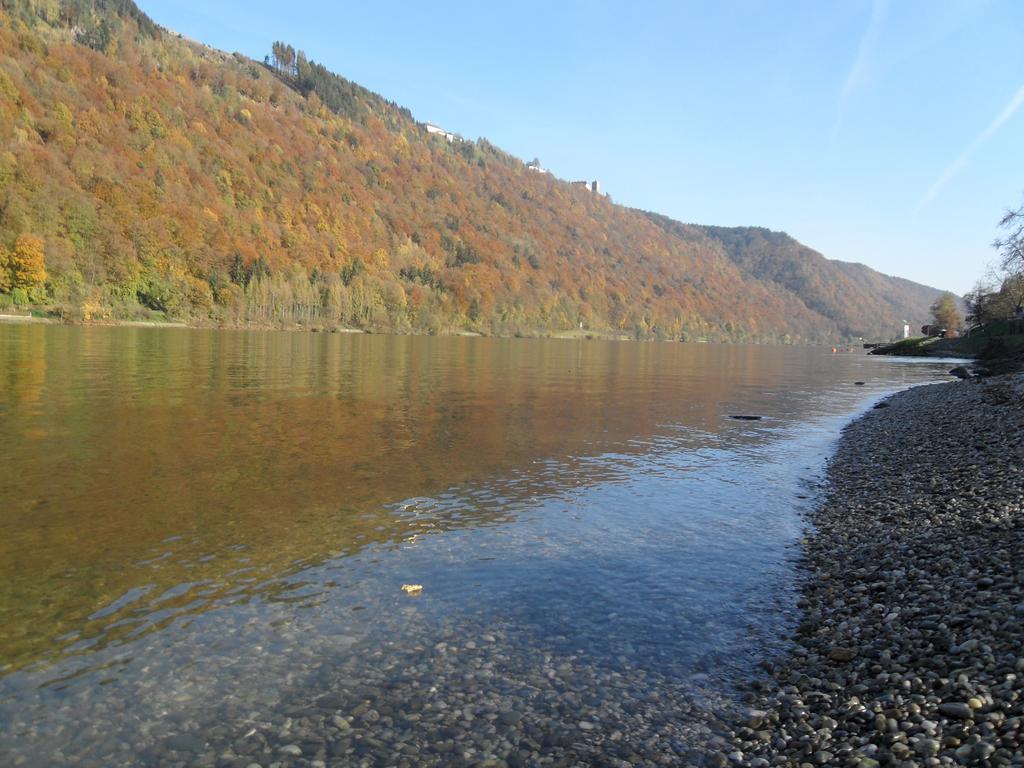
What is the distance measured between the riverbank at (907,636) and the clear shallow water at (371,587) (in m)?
0.72

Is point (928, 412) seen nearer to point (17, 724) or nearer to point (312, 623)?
point (312, 623)

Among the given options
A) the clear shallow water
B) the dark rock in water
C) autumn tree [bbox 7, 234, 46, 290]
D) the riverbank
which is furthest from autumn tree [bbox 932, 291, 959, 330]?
autumn tree [bbox 7, 234, 46, 290]

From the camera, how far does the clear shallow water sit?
6.71 m

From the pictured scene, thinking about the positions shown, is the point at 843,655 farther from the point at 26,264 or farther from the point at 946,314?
the point at 946,314

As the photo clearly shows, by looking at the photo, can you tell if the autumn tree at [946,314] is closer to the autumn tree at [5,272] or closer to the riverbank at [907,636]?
the riverbank at [907,636]

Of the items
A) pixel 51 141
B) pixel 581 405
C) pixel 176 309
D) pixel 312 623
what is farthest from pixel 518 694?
pixel 51 141

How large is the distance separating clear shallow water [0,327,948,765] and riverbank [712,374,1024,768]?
718mm

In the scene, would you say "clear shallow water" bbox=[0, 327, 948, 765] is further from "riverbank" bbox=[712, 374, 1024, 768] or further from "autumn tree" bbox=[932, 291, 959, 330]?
"autumn tree" bbox=[932, 291, 959, 330]

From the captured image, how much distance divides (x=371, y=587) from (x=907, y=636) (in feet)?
24.3

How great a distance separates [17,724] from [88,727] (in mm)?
665

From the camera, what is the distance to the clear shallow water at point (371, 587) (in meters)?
6.71

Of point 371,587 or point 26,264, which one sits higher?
point 26,264

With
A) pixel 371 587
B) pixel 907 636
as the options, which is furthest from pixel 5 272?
pixel 907 636

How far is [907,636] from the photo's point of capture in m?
7.89
